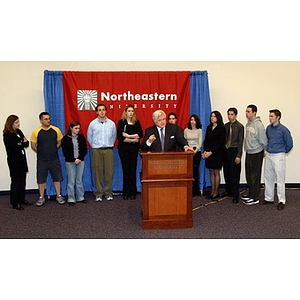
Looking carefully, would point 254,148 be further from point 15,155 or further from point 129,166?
point 15,155

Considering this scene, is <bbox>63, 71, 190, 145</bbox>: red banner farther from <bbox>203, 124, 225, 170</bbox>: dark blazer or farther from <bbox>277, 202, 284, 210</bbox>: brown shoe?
<bbox>277, 202, 284, 210</bbox>: brown shoe

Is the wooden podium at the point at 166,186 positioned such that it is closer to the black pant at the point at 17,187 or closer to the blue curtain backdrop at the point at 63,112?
the blue curtain backdrop at the point at 63,112

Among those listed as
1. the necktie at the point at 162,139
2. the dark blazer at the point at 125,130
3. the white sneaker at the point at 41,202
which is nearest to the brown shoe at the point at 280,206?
the necktie at the point at 162,139

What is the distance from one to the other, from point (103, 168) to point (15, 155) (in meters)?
1.54

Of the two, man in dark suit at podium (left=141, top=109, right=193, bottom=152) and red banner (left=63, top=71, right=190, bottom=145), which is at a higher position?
red banner (left=63, top=71, right=190, bottom=145)

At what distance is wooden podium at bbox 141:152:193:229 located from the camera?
419cm

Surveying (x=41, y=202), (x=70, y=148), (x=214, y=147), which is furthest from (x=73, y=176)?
(x=214, y=147)

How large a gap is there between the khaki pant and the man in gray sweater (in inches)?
94.8

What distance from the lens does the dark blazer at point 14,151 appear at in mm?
5152

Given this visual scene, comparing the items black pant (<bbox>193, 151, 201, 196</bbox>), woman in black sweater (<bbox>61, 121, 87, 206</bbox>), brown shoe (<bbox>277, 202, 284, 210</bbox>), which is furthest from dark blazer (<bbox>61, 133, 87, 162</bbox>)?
brown shoe (<bbox>277, 202, 284, 210</bbox>)

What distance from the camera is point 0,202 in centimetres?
589

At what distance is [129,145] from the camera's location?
5887 mm
